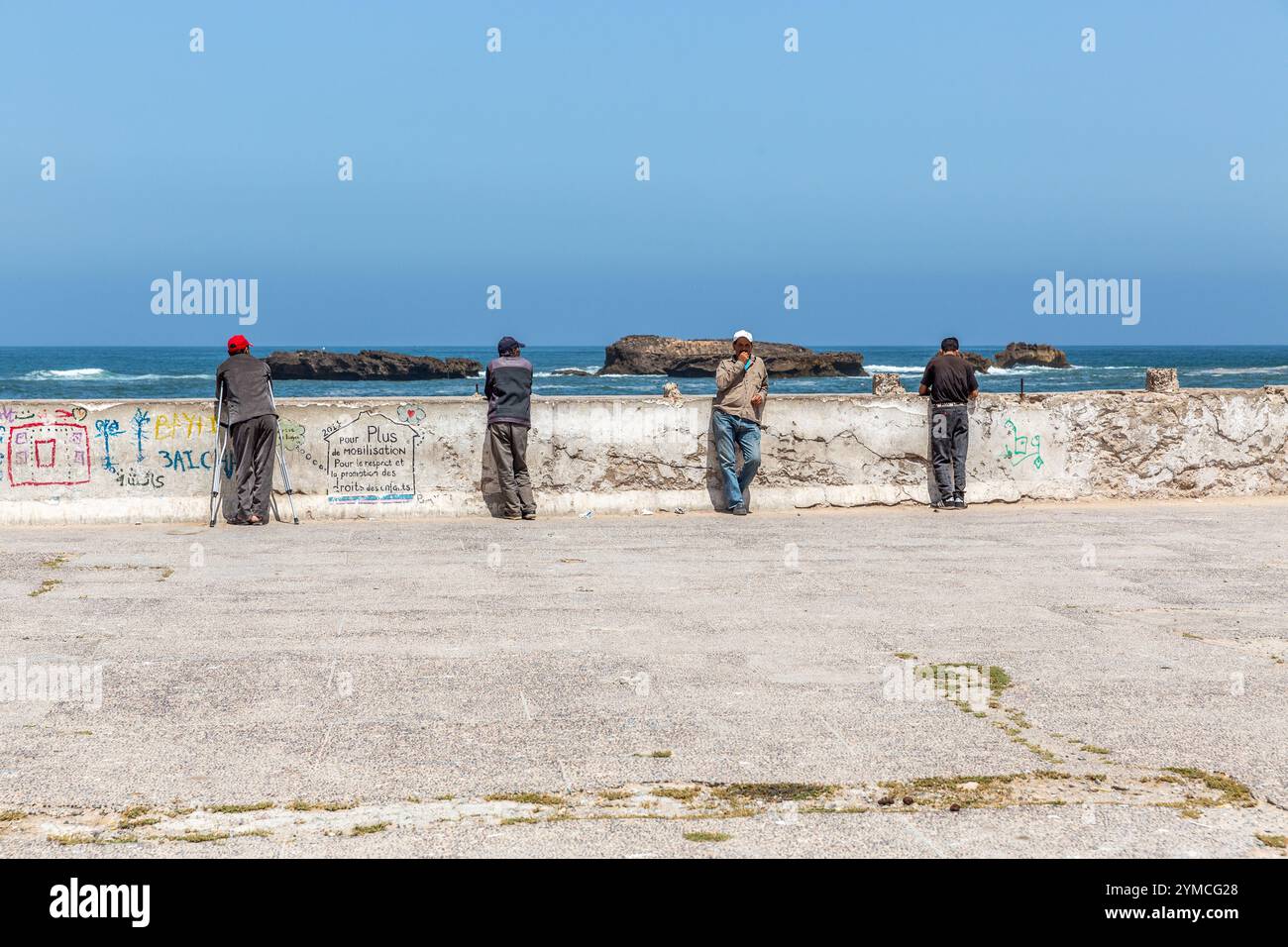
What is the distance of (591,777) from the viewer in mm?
5164

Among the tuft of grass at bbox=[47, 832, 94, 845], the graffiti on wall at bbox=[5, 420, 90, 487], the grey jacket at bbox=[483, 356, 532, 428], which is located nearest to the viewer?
the tuft of grass at bbox=[47, 832, 94, 845]

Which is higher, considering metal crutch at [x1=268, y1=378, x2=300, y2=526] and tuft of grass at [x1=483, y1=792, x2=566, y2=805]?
metal crutch at [x1=268, y1=378, x2=300, y2=526]

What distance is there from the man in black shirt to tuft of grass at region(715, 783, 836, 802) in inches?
384

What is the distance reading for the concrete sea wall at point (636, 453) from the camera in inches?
518

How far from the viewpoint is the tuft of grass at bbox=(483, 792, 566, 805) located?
4875 mm

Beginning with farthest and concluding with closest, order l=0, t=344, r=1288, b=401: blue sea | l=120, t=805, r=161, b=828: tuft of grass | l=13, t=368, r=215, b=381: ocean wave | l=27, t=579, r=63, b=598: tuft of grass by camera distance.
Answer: l=13, t=368, r=215, b=381: ocean wave < l=0, t=344, r=1288, b=401: blue sea < l=27, t=579, r=63, b=598: tuft of grass < l=120, t=805, r=161, b=828: tuft of grass

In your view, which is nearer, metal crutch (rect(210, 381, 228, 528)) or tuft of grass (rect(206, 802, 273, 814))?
tuft of grass (rect(206, 802, 273, 814))

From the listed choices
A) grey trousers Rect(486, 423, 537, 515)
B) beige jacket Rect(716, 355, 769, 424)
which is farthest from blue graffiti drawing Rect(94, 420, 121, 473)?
beige jacket Rect(716, 355, 769, 424)

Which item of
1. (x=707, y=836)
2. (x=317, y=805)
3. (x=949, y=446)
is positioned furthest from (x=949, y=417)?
(x=317, y=805)

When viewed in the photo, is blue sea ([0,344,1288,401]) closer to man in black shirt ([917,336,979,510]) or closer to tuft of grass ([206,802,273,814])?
man in black shirt ([917,336,979,510])

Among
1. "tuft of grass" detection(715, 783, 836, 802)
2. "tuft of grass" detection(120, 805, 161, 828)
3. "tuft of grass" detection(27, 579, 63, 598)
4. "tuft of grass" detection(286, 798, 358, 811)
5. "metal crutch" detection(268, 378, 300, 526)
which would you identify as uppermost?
"metal crutch" detection(268, 378, 300, 526)

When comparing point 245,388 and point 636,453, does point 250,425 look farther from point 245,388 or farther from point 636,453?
point 636,453

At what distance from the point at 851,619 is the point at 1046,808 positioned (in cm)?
356

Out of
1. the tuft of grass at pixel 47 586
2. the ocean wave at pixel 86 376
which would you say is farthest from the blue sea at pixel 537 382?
the tuft of grass at pixel 47 586
